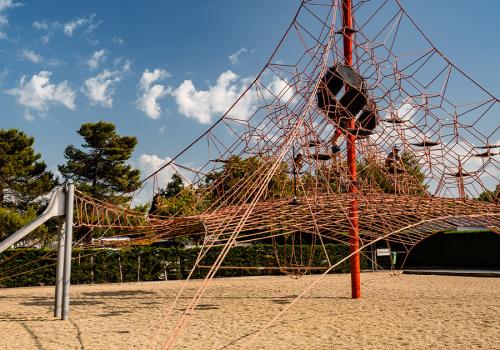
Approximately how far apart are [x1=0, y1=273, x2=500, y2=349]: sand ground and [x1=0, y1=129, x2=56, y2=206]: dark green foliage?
1849cm

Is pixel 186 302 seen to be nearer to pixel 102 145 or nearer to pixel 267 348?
pixel 267 348

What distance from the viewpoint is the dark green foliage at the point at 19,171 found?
98.9 ft

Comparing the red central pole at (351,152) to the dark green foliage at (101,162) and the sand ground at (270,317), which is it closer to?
the sand ground at (270,317)

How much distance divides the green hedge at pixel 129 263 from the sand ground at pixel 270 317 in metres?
4.33

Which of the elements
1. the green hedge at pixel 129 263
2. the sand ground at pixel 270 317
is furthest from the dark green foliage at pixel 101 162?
the sand ground at pixel 270 317

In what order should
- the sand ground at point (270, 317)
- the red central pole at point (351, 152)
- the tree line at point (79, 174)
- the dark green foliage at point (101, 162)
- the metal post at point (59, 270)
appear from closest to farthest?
the sand ground at point (270, 317) < the metal post at point (59, 270) < the red central pole at point (351, 152) < the tree line at point (79, 174) < the dark green foliage at point (101, 162)

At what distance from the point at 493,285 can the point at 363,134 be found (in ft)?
24.5

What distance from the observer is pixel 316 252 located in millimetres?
22828

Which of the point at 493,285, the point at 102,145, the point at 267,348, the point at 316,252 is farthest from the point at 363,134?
the point at 102,145

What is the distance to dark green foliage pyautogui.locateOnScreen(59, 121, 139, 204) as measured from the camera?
36719 millimetres

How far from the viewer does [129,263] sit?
19.5 meters

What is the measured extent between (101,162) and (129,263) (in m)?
19.4

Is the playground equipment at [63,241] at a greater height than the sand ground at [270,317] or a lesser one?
greater

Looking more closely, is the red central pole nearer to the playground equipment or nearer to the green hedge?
the playground equipment
